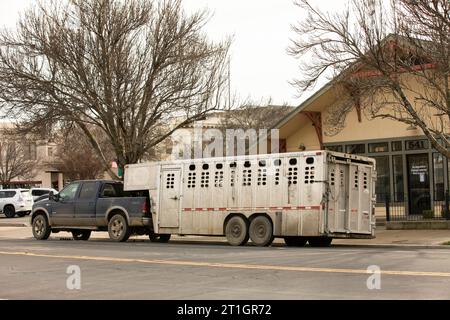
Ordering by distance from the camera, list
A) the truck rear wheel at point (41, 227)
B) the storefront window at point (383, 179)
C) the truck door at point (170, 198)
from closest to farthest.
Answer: the truck door at point (170, 198)
the truck rear wheel at point (41, 227)
the storefront window at point (383, 179)

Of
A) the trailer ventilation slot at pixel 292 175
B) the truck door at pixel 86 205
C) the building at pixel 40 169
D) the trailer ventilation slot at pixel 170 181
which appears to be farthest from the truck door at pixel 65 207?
the building at pixel 40 169

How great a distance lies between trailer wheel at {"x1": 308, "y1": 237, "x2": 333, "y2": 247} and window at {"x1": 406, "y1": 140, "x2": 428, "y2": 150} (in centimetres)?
910

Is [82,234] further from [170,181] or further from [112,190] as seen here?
[170,181]

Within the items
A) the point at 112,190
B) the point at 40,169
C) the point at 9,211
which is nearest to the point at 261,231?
the point at 112,190

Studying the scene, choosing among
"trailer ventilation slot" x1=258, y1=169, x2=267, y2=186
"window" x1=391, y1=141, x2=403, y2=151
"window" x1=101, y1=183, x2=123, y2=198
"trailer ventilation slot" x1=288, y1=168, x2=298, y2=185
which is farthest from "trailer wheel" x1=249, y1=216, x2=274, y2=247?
"window" x1=391, y1=141, x2=403, y2=151

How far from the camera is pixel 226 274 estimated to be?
1117 cm

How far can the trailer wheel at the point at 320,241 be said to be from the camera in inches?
706

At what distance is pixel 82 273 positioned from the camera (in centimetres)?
1177

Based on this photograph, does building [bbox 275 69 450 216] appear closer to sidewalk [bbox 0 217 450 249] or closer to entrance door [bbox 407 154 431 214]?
entrance door [bbox 407 154 431 214]

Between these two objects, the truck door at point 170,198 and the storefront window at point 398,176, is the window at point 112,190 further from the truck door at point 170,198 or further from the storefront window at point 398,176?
the storefront window at point 398,176

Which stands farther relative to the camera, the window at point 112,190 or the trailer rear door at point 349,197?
the window at point 112,190

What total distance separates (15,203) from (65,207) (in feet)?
64.6
